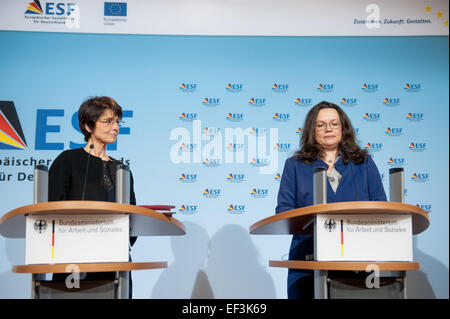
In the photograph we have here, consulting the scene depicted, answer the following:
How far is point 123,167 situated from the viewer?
2.29 meters

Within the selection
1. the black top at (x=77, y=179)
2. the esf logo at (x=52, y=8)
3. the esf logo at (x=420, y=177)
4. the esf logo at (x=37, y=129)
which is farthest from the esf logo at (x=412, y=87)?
the esf logo at (x=52, y=8)

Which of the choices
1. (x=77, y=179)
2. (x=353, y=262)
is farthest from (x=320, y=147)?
(x=77, y=179)

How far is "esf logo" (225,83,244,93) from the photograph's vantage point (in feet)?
14.9

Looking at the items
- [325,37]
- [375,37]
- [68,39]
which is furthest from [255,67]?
[68,39]

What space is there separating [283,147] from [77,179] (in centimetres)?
225

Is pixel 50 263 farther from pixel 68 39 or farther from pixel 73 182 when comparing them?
pixel 68 39

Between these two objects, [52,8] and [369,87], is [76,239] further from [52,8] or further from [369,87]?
[369,87]

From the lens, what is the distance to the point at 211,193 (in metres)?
4.41

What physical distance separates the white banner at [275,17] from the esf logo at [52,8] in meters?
0.25

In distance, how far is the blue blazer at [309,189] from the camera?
2.73 meters

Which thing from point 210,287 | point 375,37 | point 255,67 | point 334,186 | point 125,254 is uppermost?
point 375,37

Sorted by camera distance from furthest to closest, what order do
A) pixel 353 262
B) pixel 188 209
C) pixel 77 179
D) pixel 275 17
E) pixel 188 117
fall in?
pixel 275 17
pixel 188 117
pixel 188 209
pixel 77 179
pixel 353 262

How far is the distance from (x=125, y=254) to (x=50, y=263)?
32cm

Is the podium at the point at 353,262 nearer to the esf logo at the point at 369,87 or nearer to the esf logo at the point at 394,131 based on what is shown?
the esf logo at the point at 394,131
